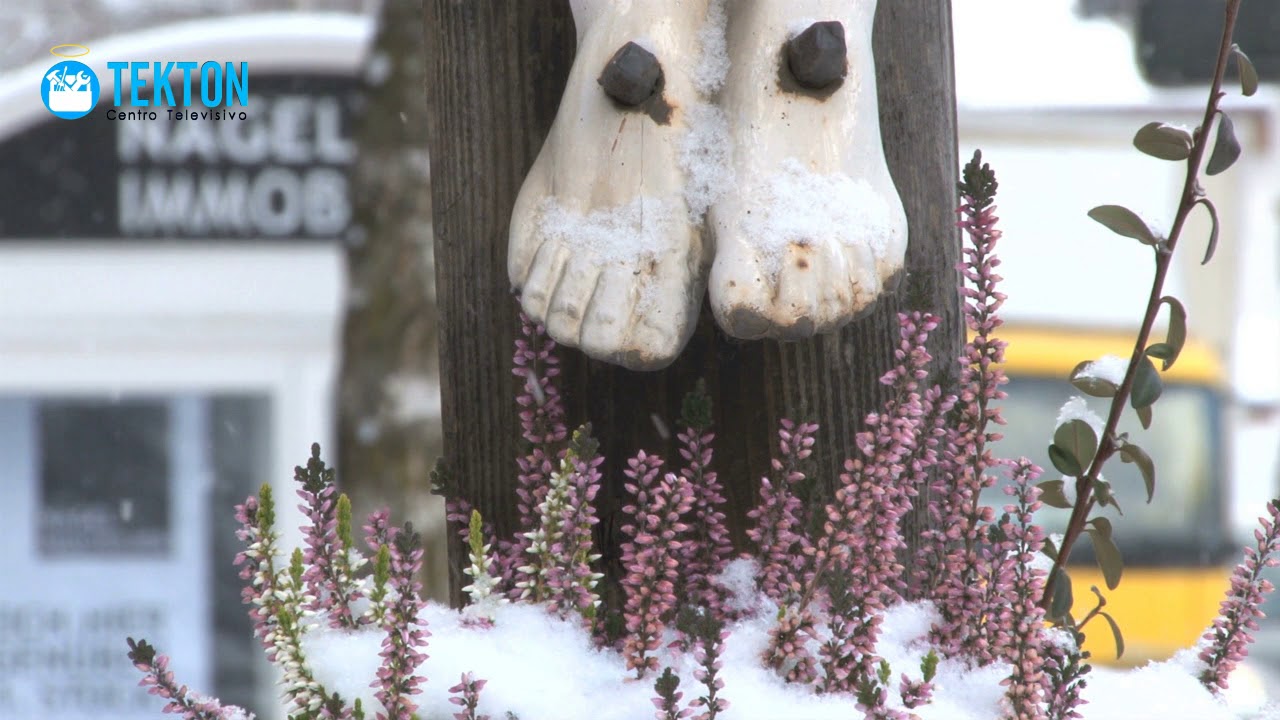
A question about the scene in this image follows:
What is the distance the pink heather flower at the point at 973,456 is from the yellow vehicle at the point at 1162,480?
5946 mm

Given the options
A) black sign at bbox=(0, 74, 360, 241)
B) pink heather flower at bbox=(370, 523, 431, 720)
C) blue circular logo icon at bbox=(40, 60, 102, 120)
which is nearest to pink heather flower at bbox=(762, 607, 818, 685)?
pink heather flower at bbox=(370, 523, 431, 720)

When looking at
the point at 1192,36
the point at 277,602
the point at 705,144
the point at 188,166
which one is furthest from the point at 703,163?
the point at 188,166

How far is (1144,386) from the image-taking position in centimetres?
98

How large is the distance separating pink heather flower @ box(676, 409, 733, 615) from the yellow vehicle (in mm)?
5953

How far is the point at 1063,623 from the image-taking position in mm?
1011

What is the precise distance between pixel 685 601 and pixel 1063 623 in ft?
0.97

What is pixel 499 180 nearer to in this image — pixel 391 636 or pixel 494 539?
pixel 494 539

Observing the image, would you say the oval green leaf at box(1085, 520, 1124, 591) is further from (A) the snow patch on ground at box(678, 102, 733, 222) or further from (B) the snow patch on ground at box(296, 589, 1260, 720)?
(A) the snow patch on ground at box(678, 102, 733, 222)

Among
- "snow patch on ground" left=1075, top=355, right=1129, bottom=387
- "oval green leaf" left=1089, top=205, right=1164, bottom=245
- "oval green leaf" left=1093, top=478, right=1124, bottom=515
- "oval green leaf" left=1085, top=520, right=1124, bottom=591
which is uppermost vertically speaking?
"oval green leaf" left=1089, top=205, right=1164, bottom=245

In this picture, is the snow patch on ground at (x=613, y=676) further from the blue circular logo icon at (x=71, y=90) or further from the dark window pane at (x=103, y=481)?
the dark window pane at (x=103, y=481)

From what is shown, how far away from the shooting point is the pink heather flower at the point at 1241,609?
993 millimetres

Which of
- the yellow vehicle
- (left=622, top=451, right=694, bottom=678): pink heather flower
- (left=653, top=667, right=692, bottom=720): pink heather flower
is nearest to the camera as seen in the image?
(left=653, top=667, right=692, bottom=720): pink heather flower

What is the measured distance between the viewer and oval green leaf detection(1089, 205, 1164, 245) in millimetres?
998

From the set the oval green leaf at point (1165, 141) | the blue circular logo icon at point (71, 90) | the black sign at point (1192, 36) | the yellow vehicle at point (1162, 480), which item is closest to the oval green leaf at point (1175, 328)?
the oval green leaf at point (1165, 141)
